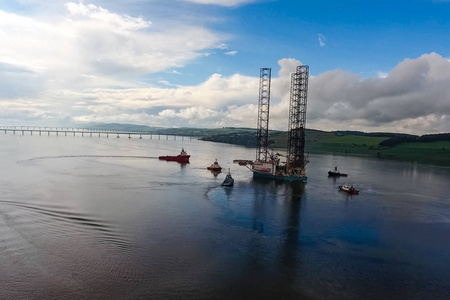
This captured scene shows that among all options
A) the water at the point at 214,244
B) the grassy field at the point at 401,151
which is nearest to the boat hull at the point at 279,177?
the water at the point at 214,244

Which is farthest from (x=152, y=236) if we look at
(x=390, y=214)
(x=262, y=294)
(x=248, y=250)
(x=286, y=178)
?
(x=286, y=178)

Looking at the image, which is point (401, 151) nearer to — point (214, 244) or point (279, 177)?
point (279, 177)

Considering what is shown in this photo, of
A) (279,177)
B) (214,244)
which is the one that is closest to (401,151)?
(279,177)

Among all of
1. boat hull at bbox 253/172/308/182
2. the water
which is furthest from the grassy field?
the water

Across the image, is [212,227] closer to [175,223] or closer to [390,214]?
[175,223]

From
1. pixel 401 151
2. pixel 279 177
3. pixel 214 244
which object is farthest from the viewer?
pixel 401 151

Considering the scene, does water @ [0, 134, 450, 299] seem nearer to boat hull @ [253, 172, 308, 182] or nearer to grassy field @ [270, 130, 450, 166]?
boat hull @ [253, 172, 308, 182]

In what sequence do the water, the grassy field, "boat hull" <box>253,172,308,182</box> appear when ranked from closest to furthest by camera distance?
the water < "boat hull" <box>253,172,308,182</box> < the grassy field

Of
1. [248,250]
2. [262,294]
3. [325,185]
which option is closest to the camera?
[262,294]
